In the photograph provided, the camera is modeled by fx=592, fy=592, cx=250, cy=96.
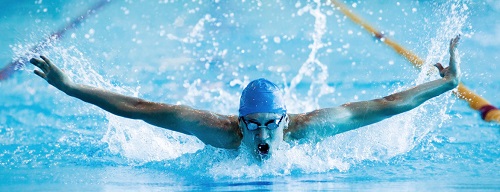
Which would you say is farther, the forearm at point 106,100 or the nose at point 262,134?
the forearm at point 106,100

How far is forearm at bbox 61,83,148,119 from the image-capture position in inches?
106

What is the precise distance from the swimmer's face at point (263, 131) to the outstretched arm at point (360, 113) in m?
0.25

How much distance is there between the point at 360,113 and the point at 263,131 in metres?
0.57

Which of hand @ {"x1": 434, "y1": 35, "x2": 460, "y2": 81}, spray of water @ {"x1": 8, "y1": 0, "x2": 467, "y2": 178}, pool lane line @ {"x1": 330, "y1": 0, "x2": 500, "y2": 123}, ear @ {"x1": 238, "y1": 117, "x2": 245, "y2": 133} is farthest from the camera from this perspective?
pool lane line @ {"x1": 330, "y1": 0, "x2": 500, "y2": 123}

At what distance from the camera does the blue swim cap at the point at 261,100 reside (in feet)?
8.61

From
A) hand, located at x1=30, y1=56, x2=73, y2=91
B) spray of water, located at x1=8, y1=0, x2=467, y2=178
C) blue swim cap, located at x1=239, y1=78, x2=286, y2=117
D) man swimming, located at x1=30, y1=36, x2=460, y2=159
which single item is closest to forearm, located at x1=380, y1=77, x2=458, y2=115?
man swimming, located at x1=30, y1=36, x2=460, y2=159

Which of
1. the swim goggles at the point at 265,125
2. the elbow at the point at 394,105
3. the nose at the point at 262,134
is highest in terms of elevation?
the elbow at the point at 394,105

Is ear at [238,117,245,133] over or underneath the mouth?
over

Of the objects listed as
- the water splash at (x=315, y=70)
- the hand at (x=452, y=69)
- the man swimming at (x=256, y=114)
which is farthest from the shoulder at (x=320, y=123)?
the water splash at (x=315, y=70)

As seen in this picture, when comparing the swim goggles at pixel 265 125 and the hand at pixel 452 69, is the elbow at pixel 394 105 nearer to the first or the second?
the hand at pixel 452 69

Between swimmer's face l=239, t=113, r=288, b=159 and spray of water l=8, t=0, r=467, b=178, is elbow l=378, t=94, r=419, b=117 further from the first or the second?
swimmer's face l=239, t=113, r=288, b=159

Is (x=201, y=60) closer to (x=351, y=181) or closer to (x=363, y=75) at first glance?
(x=363, y=75)

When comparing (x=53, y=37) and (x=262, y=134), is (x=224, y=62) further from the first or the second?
(x=262, y=134)

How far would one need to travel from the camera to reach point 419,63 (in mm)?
5500
